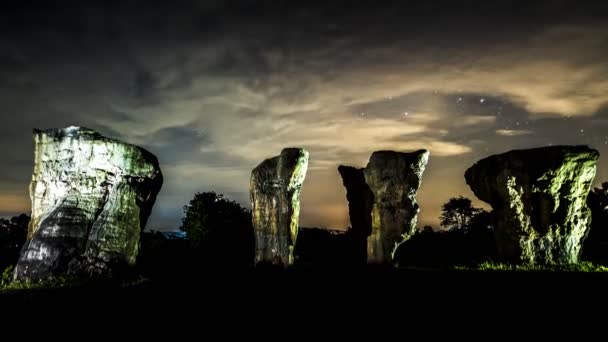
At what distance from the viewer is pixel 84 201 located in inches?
704

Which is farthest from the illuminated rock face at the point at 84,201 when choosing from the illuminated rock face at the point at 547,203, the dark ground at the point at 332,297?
the illuminated rock face at the point at 547,203

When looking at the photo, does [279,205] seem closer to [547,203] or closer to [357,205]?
[357,205]

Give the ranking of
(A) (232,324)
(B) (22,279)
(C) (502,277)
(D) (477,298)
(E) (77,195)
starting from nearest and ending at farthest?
(A) (232,324) < (D) (477,298) < (C) (502,277) < (B) (22,279) < (E) (77,195)

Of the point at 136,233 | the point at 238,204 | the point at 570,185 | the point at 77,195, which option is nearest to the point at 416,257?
the point at 570,185

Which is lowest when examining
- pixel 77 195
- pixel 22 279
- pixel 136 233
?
pixel 22 279

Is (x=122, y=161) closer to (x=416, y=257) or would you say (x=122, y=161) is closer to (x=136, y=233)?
(x=136, y=233)

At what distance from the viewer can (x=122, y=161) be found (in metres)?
18.3

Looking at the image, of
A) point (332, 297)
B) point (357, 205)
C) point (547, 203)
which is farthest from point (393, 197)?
point (332, 297)

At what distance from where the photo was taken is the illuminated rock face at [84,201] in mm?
16984

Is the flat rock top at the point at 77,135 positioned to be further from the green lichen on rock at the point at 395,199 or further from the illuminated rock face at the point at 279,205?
the green lichen on rock at the point at 395,199

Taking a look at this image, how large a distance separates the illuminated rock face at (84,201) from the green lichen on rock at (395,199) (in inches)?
429

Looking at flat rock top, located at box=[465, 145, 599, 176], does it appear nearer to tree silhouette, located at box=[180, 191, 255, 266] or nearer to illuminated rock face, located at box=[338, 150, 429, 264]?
illuminated rock face, located at box=[338, 150, 429, 264]

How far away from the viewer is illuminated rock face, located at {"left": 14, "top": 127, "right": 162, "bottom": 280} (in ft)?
55.7

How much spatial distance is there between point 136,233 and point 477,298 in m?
14.1
